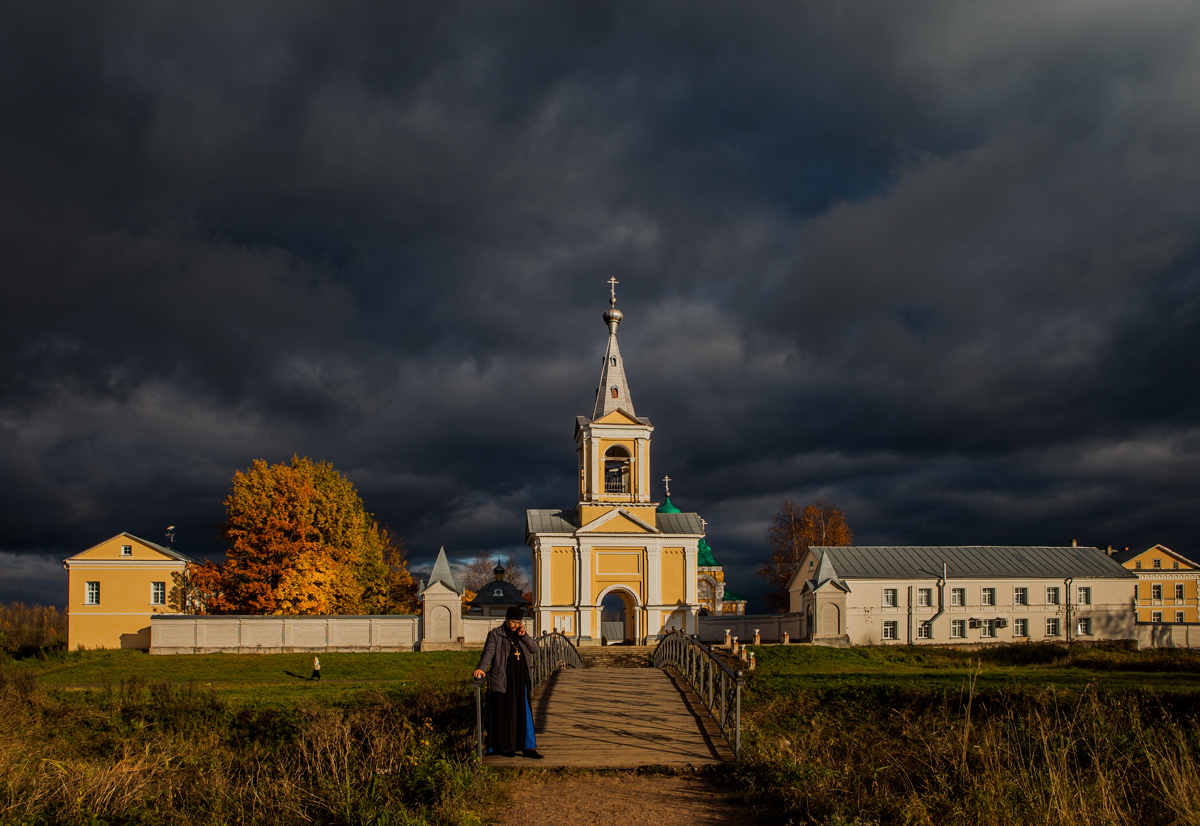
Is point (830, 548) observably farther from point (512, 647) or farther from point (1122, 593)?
point (512, 647)

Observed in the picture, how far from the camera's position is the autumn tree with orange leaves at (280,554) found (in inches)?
1405

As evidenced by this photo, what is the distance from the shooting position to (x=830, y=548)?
1812 inches

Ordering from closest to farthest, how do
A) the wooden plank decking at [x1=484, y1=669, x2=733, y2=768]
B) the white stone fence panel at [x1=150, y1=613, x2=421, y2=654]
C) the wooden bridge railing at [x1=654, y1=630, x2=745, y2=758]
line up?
the wooden plank decking at [x1=484, y1=669, x2=733, y2=768]
the wooden bridge railing at [x1=654, y1=630, x2=745, y2=758]
the white stone fence panel at [x1=150, y1=613, x2=421, y2=654]

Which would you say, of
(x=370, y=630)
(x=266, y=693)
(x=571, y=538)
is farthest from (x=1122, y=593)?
(x=266, y=693)

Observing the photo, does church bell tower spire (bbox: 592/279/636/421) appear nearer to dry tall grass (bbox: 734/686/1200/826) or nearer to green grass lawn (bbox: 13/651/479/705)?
green grass lawn (bbox: 13/651/479/705)

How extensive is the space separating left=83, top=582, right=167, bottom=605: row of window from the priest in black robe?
34.3 m

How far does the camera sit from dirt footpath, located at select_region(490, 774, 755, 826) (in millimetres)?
7902

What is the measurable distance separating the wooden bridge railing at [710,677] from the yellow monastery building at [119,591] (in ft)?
86.7

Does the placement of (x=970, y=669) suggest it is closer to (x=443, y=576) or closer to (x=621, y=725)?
(x=621, y=725)

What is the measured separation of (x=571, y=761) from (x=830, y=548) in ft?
127

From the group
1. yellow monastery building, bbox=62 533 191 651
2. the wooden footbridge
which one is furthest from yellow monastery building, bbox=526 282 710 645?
the wooden footbridge

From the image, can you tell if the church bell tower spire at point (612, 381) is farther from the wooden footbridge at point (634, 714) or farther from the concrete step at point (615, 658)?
the wooden footbridge at point (634, 714)

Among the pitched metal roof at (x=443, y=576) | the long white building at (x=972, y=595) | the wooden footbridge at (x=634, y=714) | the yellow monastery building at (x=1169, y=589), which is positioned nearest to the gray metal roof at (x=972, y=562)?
the long white building at (x=972, y=595)

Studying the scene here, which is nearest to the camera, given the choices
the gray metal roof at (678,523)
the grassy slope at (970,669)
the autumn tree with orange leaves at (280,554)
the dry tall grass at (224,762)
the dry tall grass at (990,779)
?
the dry tall grass at (990,779)
